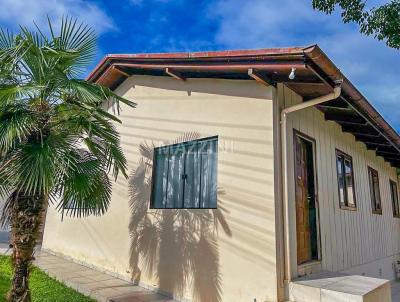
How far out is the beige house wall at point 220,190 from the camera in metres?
4.82

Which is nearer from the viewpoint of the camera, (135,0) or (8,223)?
(8,223)

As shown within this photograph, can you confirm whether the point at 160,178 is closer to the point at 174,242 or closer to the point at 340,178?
the point at 174,242

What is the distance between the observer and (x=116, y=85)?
9.02m

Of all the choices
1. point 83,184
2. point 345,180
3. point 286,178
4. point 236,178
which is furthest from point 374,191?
point 83,184

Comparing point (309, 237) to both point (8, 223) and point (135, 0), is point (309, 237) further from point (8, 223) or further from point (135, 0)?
point (135, 0)

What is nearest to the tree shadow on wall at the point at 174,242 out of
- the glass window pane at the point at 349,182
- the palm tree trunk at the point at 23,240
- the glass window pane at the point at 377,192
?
the palm tree trunk at the point at 23,240

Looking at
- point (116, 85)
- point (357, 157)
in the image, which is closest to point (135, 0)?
point (116, 85)

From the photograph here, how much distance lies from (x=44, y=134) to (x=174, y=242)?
2.99m

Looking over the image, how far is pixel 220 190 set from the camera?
545cm

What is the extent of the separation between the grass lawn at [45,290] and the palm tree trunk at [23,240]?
79 centimetres

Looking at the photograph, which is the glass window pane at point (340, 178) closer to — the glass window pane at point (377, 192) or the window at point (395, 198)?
the glass window pane at point (377, 192)

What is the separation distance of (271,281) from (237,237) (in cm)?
82

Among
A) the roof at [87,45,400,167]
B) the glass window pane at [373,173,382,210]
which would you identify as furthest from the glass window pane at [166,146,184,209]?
the glass window pane at [373,173,382,210]

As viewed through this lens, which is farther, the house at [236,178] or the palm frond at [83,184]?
the palm frond at [83,184]
